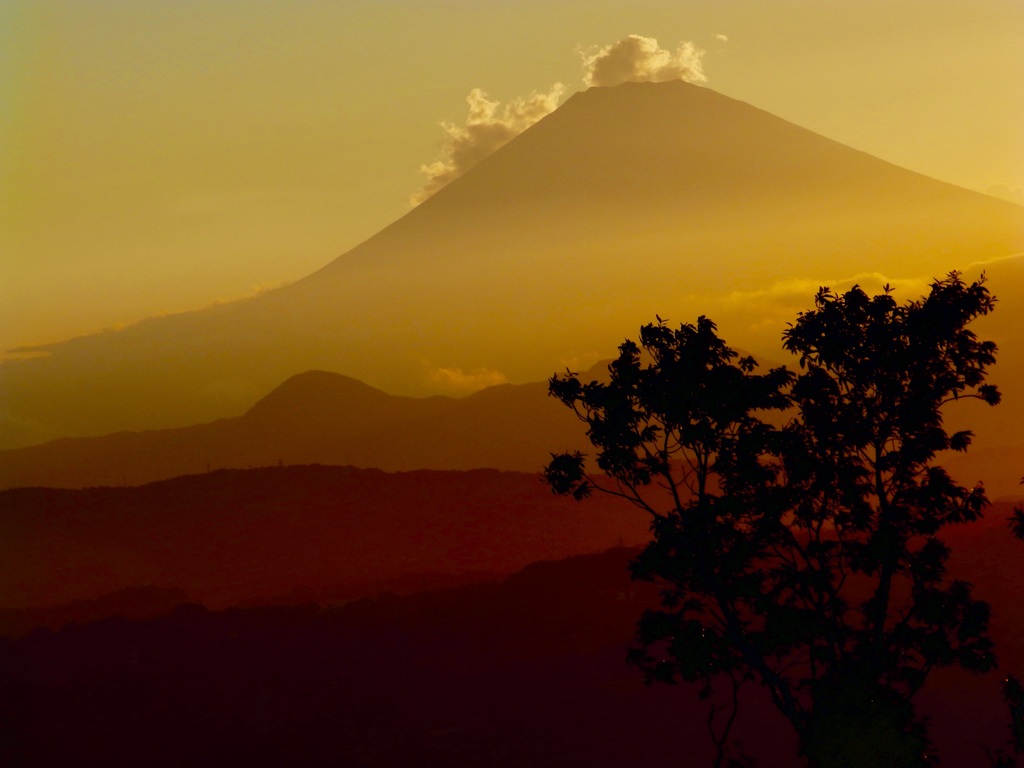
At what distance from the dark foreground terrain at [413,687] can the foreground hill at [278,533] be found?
16.0 meters

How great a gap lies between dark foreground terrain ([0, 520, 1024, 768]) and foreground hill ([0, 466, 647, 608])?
16.0 m

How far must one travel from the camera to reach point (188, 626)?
366ft

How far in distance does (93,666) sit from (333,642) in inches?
758

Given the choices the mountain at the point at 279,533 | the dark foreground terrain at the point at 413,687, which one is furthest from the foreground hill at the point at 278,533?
the dark foreground terrain at the point at 413,687

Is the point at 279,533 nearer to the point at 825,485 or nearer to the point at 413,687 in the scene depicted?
the point at 413,687

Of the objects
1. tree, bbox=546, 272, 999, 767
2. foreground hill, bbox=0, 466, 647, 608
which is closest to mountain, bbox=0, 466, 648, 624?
foreground hill, bbox=0, 466, 647, 608

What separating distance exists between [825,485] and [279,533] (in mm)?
121728

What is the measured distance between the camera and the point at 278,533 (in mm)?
141625

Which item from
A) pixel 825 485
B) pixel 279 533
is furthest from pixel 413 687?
pixel 825 485

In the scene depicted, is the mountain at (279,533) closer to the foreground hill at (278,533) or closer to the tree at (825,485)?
the foreground hill at (278,533)

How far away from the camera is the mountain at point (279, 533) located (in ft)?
438

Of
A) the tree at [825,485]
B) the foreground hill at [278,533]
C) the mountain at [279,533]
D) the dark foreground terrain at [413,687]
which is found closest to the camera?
the tree at [825,485]

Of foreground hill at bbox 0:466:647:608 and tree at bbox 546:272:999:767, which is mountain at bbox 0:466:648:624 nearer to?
foreground hill at bbox 0:466:647:608

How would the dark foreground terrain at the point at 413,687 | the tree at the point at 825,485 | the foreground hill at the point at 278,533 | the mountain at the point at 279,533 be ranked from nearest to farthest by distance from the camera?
the tree at the point at 825,485, the dark foreground terrain at the point at 413,687, the mountain at the point at 279,533, the foreground hill at the point at 278,533
